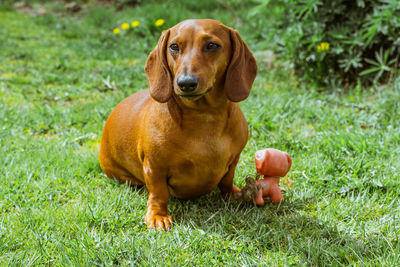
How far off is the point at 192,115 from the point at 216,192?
0.69 metres

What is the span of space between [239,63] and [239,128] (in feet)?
1.22

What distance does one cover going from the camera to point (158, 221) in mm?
2135

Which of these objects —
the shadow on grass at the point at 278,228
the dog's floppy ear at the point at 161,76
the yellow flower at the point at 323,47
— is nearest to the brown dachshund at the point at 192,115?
the dog's floppy ear at the point at 161,76

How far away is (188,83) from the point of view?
1.82 metres

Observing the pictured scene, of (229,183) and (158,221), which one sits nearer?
(158,221)

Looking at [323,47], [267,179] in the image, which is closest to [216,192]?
[267,179]

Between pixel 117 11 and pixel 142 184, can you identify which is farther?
pixel 117 11

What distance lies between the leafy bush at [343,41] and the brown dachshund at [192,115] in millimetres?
2370

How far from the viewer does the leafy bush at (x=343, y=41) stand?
404 cm

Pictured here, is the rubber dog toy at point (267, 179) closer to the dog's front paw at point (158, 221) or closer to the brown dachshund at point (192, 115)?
the brown dachshund at point (192, 115)

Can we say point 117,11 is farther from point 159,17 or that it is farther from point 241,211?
point 241,211

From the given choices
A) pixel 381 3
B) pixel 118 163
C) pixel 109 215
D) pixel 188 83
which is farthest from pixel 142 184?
pixel 381 3

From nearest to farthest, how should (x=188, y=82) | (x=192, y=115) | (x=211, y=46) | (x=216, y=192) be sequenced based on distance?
(x=188, y=82) → (x=211, y=46) → (x=192, y=115) → (x=216, y=192)

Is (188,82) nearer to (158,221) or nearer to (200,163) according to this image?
(200,163)
